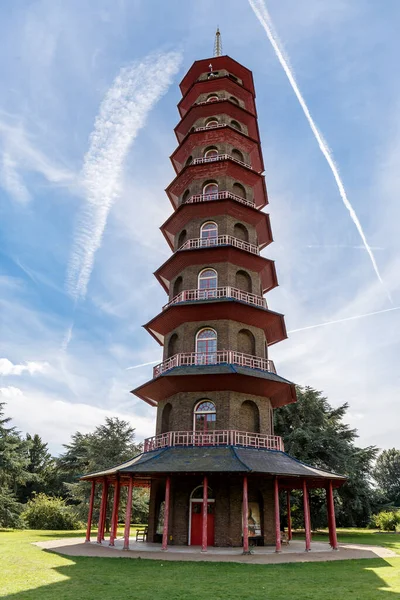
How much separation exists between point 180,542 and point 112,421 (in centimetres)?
1644

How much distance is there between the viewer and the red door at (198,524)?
18922 mm

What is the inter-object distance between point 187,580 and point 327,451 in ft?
87.6

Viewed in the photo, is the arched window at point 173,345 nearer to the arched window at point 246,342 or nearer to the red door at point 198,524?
the arched window at point 246,342

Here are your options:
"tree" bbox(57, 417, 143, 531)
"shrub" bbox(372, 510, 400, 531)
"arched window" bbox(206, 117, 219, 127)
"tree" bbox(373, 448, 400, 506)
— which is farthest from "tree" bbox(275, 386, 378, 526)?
"tree" bbox(373, 448, 400, 506)

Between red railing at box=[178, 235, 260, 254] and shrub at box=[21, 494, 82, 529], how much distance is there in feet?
77.1

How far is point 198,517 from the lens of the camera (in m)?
19.4

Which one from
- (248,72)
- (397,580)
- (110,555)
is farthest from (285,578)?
(248,72)

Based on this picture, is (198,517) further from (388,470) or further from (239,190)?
(388,470)

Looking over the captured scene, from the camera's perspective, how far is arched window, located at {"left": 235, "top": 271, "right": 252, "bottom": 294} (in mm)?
23717

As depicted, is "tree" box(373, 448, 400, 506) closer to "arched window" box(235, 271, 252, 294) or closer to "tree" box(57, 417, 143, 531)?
"tree" box(57, 417, 143, 531)

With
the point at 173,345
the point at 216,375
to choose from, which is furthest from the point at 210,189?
the point at 216,375

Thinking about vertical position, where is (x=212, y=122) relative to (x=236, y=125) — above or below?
below

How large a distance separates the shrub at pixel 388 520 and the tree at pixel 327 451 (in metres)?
1.17

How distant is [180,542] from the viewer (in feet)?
62.4
